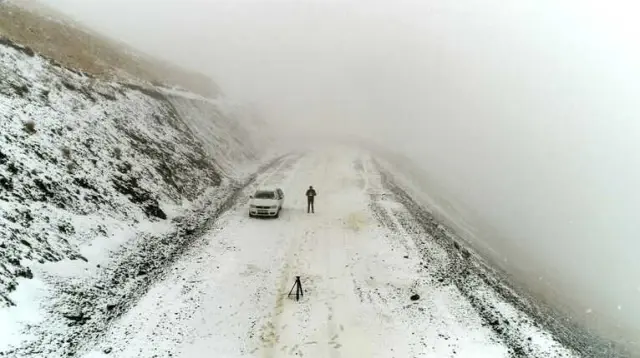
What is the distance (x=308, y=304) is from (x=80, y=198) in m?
10.4

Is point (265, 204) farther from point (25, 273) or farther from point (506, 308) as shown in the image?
point (506, 308)

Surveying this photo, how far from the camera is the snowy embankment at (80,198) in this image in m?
12.7

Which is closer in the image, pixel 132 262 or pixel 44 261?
pixel 44 261

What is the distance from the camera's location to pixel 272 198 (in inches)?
1016

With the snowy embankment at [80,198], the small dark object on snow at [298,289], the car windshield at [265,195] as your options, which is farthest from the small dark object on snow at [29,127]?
the small dark object on snow at [298,289]

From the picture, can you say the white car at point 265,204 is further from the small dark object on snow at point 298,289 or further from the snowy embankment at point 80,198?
the small dark object on snow at point 298,289

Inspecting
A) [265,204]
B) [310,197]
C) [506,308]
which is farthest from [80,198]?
[506,308]

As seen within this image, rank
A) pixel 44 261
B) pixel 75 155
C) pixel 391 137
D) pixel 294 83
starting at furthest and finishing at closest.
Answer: pixel 294 83 → pixel 391 137 → pixel 75 155 → pixel 44 261

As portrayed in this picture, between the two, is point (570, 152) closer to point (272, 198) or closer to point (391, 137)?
point (391, 137)

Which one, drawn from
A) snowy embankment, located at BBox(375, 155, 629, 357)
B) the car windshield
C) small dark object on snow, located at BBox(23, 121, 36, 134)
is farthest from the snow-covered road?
small dark object on snow, located at BBox(23, 121, 36, 134)

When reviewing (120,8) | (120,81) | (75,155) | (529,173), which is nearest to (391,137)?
(529,173)

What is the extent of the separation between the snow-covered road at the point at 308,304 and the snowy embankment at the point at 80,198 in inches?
59.0

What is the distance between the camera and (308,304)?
49.3ft

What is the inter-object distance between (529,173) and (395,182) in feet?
193
